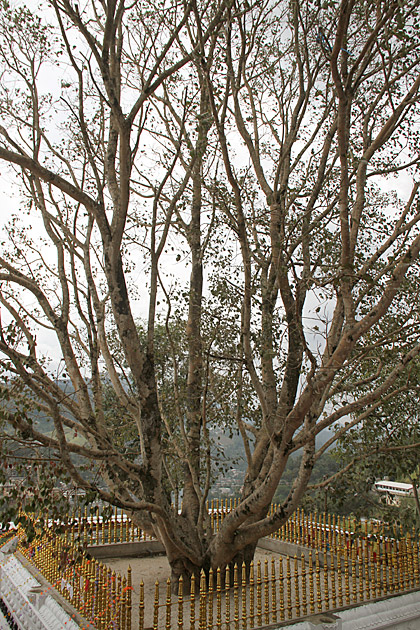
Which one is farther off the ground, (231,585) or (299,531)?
(299,531)

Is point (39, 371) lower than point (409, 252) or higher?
lower

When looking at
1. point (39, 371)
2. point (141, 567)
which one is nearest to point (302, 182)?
point (39, 371)

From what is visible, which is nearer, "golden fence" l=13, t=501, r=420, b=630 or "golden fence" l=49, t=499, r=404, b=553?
"golden fence" l=13, t=501, r=420, b=630

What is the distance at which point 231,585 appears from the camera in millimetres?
7164

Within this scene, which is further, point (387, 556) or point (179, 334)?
point (179, 334)

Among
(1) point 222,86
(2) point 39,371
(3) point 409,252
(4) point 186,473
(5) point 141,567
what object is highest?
(1) point 222,86

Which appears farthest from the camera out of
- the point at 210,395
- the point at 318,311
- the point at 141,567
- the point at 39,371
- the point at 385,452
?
the point at 141,567

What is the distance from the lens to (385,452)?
7.11 metres

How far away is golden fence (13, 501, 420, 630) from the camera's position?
5.55 m

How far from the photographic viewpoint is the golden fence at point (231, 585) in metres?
5.55

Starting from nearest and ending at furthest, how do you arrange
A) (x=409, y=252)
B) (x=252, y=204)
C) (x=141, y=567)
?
(x=409, y=252) → (x=252, y=204) → (x=141, y=567)

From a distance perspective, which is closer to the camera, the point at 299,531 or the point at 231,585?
the point at 231,585

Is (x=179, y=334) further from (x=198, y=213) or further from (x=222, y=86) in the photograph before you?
(x=222, y=86)

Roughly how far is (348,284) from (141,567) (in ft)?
22.0
